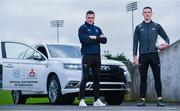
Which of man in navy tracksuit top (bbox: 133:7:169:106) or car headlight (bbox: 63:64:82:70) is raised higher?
man in navy tracksuit top (bbox: 133:7:169:106)

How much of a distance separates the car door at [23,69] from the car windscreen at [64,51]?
0.29m

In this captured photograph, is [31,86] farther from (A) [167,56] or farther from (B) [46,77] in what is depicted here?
(A) [167,56]

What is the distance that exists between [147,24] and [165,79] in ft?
16.5

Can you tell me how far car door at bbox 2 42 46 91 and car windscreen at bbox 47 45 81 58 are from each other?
0.29 m

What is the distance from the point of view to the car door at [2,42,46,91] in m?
12.7

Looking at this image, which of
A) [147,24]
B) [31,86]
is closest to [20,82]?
[31,86]

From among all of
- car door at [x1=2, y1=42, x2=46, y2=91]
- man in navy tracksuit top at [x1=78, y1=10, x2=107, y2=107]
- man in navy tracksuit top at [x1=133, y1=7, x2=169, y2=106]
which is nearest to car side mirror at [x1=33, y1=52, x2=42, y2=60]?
car door at [x1=2, y1=42, x2=46, y2=91]

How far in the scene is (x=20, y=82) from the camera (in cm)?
1286

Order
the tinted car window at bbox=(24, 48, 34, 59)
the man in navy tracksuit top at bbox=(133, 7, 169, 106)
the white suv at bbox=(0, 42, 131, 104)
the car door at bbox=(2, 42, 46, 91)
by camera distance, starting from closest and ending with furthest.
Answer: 1. the man in navy tracksuit top at bbox=(133, 7, 169, 106)
2. the white suv at bbox=(0, 42, 131, 104)
3. the car door at bbox=(2, 42, 46, 91)
4. the tinted car window at bbox=(24, 48, 34, 59)

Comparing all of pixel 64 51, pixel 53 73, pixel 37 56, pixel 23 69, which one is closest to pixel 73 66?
pixel 53 73

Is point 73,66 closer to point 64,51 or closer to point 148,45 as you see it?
point 64,51

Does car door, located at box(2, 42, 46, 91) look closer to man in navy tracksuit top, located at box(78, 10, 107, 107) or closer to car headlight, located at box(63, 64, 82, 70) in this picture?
car headlight, located at box(63, 64, 82, 70)

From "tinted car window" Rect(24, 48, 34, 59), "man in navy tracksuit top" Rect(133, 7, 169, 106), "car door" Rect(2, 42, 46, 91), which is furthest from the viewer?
"tinted car window" Rect(24, 48, 34, 59)

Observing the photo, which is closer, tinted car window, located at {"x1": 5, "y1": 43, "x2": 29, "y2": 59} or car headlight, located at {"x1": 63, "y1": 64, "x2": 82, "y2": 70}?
car headlight, located at {"x1": 63, "y1": 64, "x2": 82, "y2": 70}
